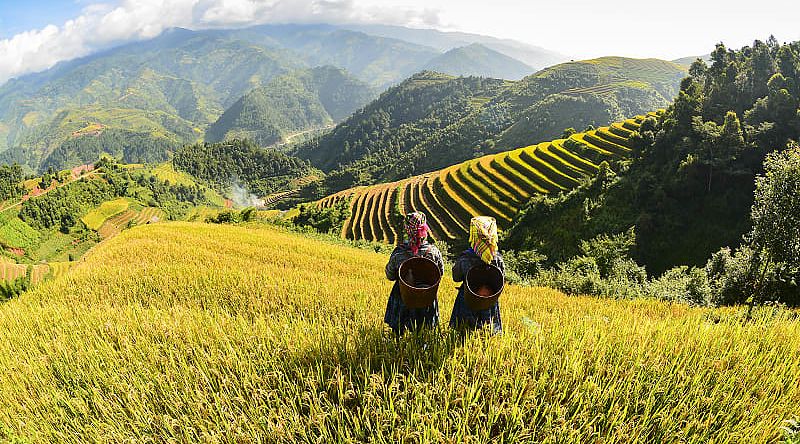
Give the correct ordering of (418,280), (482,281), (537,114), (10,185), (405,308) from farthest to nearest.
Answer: (537,114) < (10,185) < (405,308) < (482,281) < (418,280)

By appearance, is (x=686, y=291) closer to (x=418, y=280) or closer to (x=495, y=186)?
(x=418, y=280)

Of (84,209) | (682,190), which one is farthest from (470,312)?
(84,209)

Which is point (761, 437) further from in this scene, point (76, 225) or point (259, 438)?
point (76, 225)

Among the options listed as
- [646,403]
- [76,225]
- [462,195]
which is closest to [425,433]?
[646,403]

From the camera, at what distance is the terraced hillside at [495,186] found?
41.7 m

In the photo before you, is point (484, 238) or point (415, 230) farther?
point (415, 230)

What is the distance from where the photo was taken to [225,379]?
2.49 meters

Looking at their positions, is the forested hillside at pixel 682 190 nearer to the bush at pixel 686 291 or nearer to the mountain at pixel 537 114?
the bush at pixel 686 291

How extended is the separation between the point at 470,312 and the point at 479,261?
50cm

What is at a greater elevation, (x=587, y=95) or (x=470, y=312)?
(x=587, y=95)

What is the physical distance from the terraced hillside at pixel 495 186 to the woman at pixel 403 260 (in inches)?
1448

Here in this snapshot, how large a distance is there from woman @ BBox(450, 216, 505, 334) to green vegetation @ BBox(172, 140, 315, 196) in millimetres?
172671

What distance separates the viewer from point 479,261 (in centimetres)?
348

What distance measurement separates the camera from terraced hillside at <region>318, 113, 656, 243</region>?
41656 millimetres
